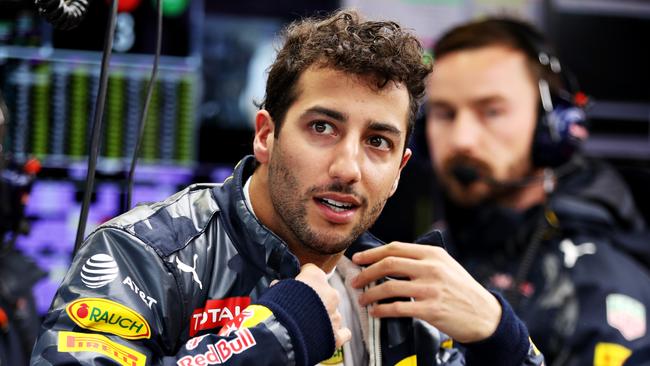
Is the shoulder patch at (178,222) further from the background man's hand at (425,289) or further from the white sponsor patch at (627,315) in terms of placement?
the white sponsor patch at (627,315)

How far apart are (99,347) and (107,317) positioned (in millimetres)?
50

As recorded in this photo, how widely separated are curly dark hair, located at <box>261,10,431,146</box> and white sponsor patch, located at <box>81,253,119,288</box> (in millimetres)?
348

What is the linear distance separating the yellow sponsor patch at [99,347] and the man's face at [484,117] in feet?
6.29

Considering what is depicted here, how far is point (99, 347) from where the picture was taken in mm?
1228

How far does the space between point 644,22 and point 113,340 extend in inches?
139

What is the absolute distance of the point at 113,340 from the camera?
1.25m

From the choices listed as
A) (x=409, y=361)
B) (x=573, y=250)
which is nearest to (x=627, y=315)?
(x=573, y=250)

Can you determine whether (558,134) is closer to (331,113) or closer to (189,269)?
(331,113)

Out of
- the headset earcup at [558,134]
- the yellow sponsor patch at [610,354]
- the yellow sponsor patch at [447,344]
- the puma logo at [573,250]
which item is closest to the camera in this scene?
the yellow sponsor patch at [447,344]

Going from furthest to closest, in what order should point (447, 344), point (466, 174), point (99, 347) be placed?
point (466, 174), point (447, 344), point (99, 347)

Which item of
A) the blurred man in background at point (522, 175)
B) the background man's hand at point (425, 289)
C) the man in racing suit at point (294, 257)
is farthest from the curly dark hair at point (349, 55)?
the blurred man in background at point (522, 175)

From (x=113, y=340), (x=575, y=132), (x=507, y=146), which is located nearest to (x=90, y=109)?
(x=507, y=146)

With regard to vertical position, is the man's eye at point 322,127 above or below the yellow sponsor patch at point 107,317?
above

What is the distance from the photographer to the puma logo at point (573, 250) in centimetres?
284
